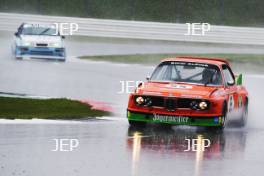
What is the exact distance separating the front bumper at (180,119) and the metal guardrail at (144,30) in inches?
995

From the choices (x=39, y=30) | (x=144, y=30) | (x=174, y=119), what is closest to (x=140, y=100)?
(x=174, y=119)

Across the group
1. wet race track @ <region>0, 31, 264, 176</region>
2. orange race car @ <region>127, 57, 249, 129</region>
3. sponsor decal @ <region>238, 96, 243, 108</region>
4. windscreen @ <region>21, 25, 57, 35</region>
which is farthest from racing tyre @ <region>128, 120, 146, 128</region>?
windscreen @ <region>21, 25, 57, 35</region>

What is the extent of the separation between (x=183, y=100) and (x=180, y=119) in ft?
1.14

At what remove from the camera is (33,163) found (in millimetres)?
11758

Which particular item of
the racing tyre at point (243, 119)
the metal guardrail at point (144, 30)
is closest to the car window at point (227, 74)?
the racing tyre at point (243, 119)

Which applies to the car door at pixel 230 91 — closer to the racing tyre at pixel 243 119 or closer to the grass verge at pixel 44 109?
the racing tyre at pixel 243 119

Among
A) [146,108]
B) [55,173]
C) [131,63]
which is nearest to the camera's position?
[55,173]

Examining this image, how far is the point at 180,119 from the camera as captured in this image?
1591cm

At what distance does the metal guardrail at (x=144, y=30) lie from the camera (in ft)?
135

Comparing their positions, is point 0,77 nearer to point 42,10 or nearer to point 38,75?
point 38,75

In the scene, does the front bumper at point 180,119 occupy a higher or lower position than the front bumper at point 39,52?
higher

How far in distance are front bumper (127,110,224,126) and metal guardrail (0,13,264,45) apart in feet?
82.9

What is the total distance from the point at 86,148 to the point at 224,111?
3.66m

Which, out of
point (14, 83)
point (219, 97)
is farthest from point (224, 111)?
point (14, 83)
